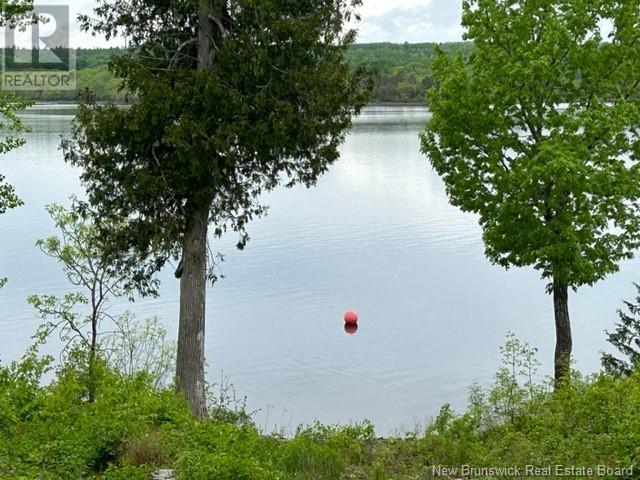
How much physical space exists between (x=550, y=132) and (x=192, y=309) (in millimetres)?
9042

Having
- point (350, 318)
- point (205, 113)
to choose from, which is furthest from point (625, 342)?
point (205, 113)

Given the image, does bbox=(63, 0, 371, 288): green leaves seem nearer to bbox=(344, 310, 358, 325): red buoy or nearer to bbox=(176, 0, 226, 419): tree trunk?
bbox=(176, 0, 226, 419): tree trunk

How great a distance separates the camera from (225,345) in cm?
2762

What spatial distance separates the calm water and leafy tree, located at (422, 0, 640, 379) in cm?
551

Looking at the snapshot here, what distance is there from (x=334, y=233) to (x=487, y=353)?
16.3 meters

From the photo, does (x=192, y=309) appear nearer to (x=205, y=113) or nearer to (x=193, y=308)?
(x=193, y=308)

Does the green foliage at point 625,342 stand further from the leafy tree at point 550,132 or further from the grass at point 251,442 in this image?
the grass at point 251,442

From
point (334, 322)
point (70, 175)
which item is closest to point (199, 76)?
point (334, 322)

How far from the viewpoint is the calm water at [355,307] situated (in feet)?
81.0

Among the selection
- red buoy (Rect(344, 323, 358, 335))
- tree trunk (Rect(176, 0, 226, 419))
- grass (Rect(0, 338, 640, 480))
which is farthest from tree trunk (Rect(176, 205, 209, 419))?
red buoy (Rect(344, 323, 358, 335))

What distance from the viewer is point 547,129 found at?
18891 millimetres

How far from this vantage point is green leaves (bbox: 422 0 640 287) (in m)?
18.0

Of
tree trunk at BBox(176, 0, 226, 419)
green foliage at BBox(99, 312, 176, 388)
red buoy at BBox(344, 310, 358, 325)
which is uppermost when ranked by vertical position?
tree trunk at BBox(176, 0, 226, 419)

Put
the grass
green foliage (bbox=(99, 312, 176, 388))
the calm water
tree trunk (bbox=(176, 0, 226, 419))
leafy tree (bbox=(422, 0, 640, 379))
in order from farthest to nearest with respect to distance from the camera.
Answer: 1. the calm water
2. green foliage (bbox=(99, 312, 176, 388))
3. leafy tree (bbox=(422, 0, 640, 379))
4. tree trunk (bbox=(176, 0, 226, 419))
5. the grass
